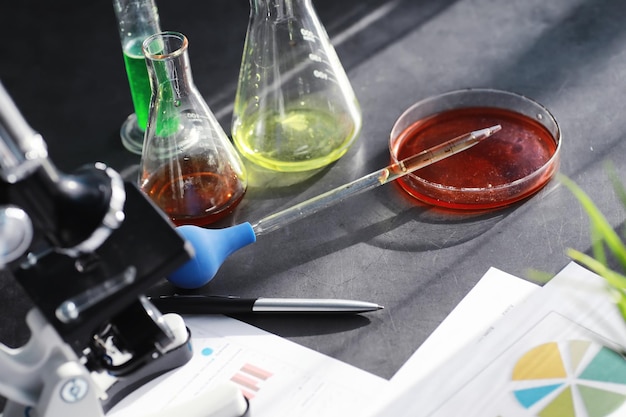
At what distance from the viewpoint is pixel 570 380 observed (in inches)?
29.1

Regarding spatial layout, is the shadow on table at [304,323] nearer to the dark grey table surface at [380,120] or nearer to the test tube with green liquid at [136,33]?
the dark grey table surface at [380,120]

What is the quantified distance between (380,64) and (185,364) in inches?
21.6

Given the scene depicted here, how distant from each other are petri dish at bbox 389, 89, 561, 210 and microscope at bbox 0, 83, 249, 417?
1.34 ft

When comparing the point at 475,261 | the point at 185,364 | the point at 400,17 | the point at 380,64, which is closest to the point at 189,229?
the point at 185,364

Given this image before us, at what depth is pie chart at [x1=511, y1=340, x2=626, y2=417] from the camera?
0.72 metres

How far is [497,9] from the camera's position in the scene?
126 cm

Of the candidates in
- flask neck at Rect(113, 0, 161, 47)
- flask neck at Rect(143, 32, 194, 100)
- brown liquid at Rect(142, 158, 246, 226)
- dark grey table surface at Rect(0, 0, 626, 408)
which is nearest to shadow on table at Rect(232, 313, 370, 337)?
dark grey table surface at Rect(0, 0, 626, 408)

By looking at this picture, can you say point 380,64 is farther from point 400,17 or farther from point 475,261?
point 475,261

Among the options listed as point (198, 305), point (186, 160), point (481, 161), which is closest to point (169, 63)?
point (186, 160)

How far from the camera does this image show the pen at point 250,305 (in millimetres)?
833

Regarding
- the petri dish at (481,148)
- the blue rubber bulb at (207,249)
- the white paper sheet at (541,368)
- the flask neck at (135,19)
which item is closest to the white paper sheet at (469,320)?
the white paper sheet at (541,368)

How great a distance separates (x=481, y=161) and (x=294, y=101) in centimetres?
23

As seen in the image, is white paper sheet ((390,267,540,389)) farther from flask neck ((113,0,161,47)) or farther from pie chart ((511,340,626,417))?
flask neck ((113,0,161,47))

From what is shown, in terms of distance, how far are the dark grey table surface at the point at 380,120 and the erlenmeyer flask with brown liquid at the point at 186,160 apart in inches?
1.6
